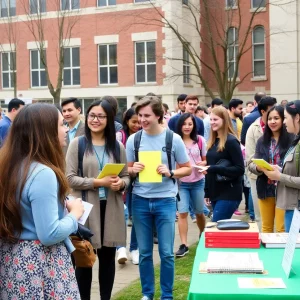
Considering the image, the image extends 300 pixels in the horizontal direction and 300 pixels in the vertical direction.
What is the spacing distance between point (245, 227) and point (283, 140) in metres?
2.79

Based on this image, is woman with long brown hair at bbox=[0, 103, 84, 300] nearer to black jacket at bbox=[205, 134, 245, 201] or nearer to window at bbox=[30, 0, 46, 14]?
black jacket at bbox=[205, 134, 245, 201]

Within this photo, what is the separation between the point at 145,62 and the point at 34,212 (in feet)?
84.8

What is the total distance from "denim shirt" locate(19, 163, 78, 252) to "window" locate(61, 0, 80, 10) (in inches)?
1046

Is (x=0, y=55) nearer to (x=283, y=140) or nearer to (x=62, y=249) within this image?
(x=283, y=140)

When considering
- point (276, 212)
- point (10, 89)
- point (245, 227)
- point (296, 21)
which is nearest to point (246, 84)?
point (296, 21)

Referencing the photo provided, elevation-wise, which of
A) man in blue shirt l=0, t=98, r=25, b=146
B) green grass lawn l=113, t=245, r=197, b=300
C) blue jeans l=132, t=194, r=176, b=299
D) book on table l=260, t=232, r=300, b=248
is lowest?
green grass lawn l=113, t=245, r=197, b=300

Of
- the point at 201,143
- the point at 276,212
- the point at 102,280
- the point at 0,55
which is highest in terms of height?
the point at 0,55

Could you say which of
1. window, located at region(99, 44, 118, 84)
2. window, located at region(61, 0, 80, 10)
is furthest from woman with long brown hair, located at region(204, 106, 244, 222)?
window, located at region(61, 0, 80, 10)

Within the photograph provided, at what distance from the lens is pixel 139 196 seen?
19.4ft

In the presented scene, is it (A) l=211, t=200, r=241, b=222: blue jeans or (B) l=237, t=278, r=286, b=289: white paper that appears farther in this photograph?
(A) l=211, t=200, r=241, b=222: blue jeans

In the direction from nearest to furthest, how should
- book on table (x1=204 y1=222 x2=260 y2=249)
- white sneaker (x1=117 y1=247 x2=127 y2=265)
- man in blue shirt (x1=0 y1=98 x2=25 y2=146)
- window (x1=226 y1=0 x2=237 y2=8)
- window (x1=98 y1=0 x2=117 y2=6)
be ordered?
book on table (x1=204 y1=222 x2=260 y2=249)
white sneaker (x1=117 y1=247 x2=127 y2=265)
man in blue shirt (x1=0 y1=98 x2=25 y2=146)
window (x1=226 y1=0 x2=237 y2=8)
window (x1=98 y1=0 x2=117 y2=6)

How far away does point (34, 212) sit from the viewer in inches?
140

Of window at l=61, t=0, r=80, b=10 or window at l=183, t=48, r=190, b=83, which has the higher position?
window at l=61, t=0, r=80, b=10

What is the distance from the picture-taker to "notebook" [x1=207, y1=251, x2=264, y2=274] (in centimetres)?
361
